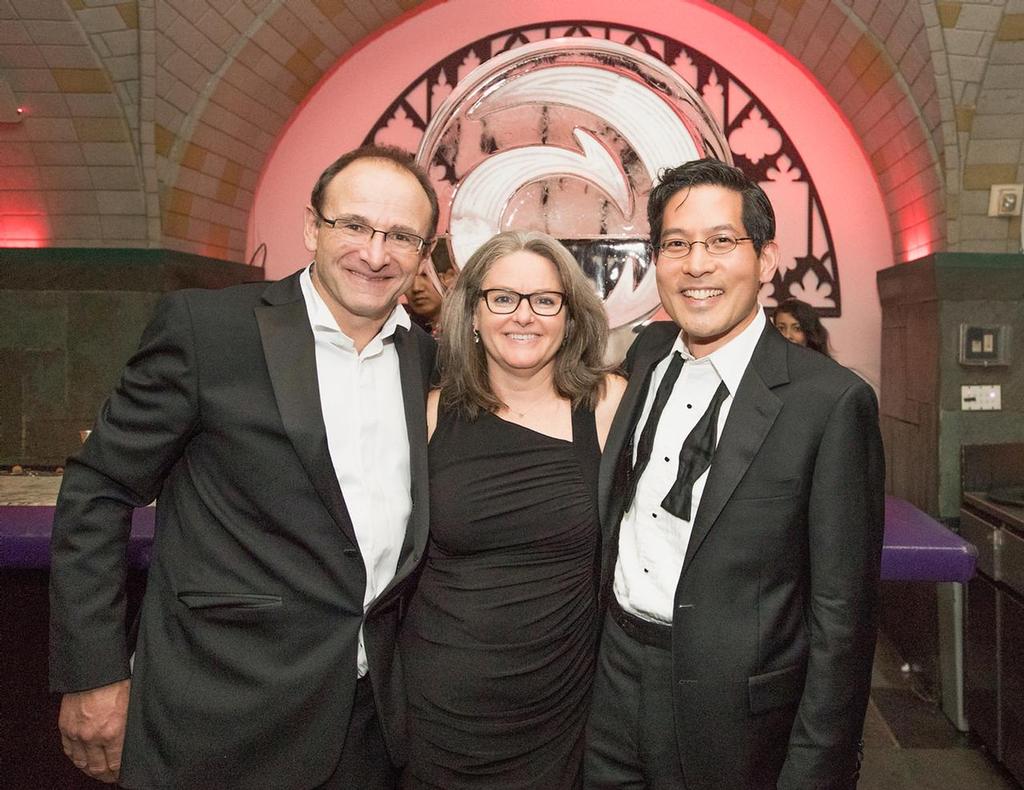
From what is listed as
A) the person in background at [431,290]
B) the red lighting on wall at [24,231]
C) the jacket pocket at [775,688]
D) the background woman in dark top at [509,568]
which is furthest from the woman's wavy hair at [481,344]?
the red lighting on wall at [24,231]

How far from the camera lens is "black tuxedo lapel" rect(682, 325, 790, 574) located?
134 cm

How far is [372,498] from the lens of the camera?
149 cm

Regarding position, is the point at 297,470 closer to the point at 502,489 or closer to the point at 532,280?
the point at 502,489

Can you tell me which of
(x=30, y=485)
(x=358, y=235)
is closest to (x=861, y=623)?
(x=358, y=235)

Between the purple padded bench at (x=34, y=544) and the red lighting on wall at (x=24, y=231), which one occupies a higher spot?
the red lighting on wall at (x=24, y=231)

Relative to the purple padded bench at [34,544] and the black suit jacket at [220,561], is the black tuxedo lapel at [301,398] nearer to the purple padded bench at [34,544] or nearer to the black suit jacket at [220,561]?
the black suit jacket at [220,561]

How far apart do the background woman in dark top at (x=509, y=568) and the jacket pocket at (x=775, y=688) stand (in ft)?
1.35

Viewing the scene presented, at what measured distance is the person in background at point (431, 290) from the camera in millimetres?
3125

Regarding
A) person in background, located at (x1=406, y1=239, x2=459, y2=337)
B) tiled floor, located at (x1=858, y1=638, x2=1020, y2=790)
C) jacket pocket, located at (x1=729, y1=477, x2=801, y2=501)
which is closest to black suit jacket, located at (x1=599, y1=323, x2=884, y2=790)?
jacket pocket, located at (x1=729, y1=477, x2=801, y2=501)

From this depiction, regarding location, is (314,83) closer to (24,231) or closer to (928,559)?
(24,231)

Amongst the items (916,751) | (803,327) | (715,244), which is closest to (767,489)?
(715,244)

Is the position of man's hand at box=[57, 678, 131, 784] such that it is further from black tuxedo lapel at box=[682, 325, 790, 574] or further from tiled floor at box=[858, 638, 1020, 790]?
tiled floor at box=[858, 638, 1020, 790]

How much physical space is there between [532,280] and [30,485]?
2.13m

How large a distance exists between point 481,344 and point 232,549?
0.78 metres
